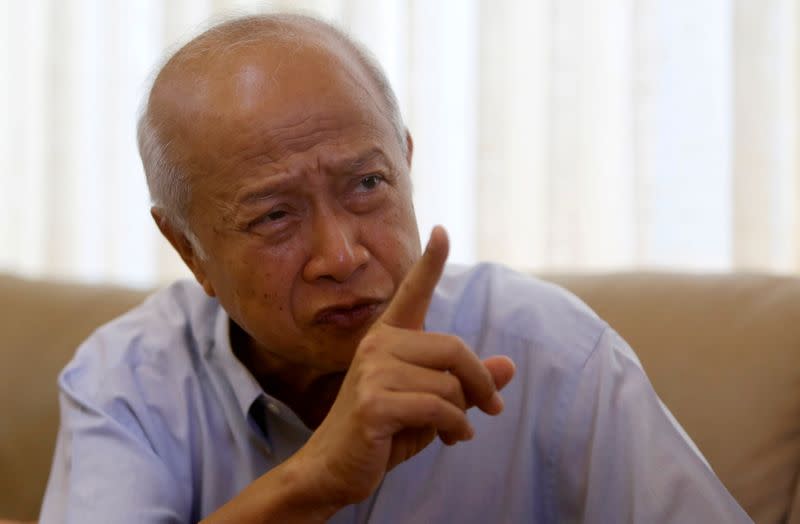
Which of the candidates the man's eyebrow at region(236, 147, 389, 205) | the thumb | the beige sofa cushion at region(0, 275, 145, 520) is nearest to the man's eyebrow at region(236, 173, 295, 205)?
the man's eyebrow at region(236, 147, 389, 205)

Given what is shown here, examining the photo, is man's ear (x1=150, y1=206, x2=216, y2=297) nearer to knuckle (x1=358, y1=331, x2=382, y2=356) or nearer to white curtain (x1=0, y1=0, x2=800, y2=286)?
knuckle (x1=358, y1=331, x2=382, y2=356)

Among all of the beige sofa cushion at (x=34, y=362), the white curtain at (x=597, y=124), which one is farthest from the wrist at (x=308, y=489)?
the white curtain at (x=597, y=124)

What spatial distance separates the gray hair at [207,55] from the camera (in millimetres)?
1339

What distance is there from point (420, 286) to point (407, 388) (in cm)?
11

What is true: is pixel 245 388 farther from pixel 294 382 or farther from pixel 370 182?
pixel 370 182

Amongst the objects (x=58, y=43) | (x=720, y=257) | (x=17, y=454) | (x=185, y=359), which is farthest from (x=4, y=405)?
(x=720, y=257)

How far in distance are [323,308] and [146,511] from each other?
380mm

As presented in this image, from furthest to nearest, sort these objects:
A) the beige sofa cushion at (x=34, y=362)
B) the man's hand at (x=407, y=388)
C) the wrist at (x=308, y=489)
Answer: the beige sofa cushion at (x=34, y=362) → the wrist at (x=308, y=489) → the man's hand at (x=407, y=388)

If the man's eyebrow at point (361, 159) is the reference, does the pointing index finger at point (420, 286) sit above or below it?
below

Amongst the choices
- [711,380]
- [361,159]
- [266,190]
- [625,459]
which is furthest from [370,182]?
[711,380]

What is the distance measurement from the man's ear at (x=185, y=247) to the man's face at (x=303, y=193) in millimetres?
132

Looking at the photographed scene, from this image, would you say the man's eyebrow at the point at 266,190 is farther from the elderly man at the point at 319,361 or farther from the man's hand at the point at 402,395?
the man's hand at the point at 402,395

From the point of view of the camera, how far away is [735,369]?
1.50 meters

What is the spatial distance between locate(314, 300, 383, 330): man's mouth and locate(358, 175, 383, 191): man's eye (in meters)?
0.16
